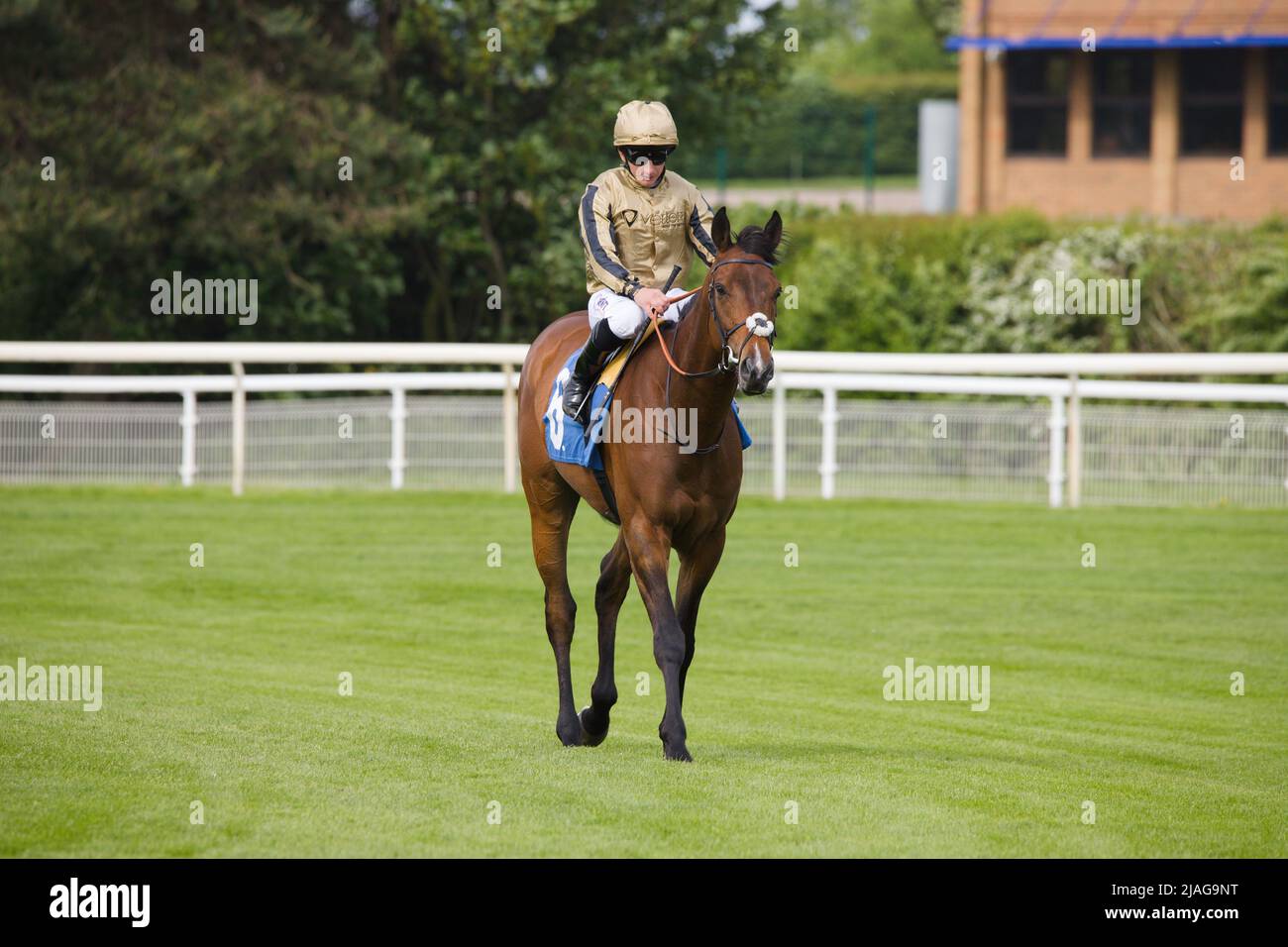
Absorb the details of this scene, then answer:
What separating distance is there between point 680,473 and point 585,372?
75cm

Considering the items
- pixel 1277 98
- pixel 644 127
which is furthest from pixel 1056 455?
pixel 1277 98

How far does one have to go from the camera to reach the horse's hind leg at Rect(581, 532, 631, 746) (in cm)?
802

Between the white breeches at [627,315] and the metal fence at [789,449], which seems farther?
the metal fence at [789,449]

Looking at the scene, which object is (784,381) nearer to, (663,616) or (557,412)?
(557,412)

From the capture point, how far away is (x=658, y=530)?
773 cm

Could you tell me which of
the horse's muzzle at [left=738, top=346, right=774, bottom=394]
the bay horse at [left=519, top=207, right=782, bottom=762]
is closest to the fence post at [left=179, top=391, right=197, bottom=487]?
the bay horse at [left=519, top=207, right=782, bottom=762]

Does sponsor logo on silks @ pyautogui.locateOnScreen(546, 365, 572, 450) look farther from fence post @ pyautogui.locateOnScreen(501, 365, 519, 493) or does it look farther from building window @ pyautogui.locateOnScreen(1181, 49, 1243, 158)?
building window @ pyautogui.locateOnScreen(1181, 49, 1243, 158)

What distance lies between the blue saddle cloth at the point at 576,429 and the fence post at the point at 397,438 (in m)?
10.0

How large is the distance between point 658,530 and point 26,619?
20.2 ft

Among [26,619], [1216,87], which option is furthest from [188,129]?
[1216,87]

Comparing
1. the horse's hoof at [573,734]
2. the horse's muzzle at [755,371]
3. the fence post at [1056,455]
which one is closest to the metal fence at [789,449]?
the fence post at [1056,455]

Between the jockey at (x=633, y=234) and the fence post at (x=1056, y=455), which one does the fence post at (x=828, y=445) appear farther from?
the jockey at (x=633, y=234)

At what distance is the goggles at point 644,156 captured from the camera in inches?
313

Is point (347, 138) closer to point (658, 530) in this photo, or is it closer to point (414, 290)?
point (414, 290)
